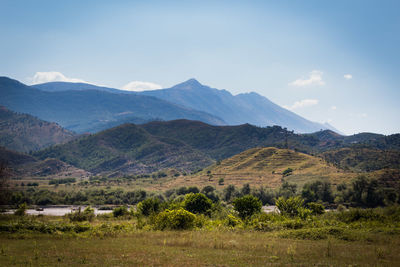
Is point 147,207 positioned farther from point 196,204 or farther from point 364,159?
point 364,159

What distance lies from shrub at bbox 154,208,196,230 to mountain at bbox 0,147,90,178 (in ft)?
509

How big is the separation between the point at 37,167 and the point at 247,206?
16776 cm

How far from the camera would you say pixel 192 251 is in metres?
16.5

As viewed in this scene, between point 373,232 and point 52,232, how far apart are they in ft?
72.1

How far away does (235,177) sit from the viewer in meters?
114

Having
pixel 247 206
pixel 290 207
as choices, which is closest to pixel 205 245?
pixel 247 206

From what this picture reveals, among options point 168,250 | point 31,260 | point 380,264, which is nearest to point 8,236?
point 31,260

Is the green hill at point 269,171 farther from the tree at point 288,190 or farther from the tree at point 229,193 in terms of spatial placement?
the tree at point 229,193

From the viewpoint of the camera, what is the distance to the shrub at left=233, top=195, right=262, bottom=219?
108ft

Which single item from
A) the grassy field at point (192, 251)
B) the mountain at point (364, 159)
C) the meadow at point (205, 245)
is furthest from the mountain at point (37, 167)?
the grassy field at point (192, 251)

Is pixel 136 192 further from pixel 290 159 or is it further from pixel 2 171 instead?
pixel 290 159

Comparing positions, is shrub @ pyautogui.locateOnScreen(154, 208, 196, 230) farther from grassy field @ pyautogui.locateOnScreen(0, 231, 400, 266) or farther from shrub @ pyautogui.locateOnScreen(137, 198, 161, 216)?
shrub @ pyautogui.locateOnScreen(137, 198, 161, 216)

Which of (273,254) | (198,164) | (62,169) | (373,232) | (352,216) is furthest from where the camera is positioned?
(198,164)

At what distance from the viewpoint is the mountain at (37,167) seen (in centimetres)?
16436
